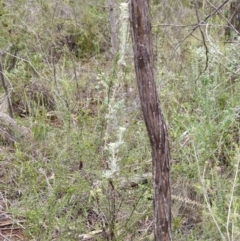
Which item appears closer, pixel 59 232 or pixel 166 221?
pixel 166 221

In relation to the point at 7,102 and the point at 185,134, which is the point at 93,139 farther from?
the point at 7,102

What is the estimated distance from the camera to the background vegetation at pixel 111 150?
75.4 inches

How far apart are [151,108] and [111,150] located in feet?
1.39

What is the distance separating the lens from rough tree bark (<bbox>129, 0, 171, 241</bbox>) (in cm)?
141

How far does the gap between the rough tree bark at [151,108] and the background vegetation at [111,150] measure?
8.1 inches

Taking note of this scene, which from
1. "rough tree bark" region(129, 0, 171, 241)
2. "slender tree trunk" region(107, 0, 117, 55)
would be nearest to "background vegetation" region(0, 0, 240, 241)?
"rough tree bark" region(129, 0, 171, 241)

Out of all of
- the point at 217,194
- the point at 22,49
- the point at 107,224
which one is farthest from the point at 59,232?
the point at 22,49

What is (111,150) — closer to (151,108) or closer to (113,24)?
(151,108)

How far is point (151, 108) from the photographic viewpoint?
1.45 meters

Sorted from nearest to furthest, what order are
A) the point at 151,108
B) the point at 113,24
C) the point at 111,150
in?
1. the point at 151,108
2. the point at 111,150
3. the point at 113,24

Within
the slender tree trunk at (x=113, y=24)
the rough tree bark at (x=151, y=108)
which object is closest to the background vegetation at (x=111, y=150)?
the rough tree bark at (x=151, y=108)

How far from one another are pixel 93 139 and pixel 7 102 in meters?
1.18

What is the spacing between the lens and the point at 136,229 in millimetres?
2010

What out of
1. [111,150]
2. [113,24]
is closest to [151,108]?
[111,150]
